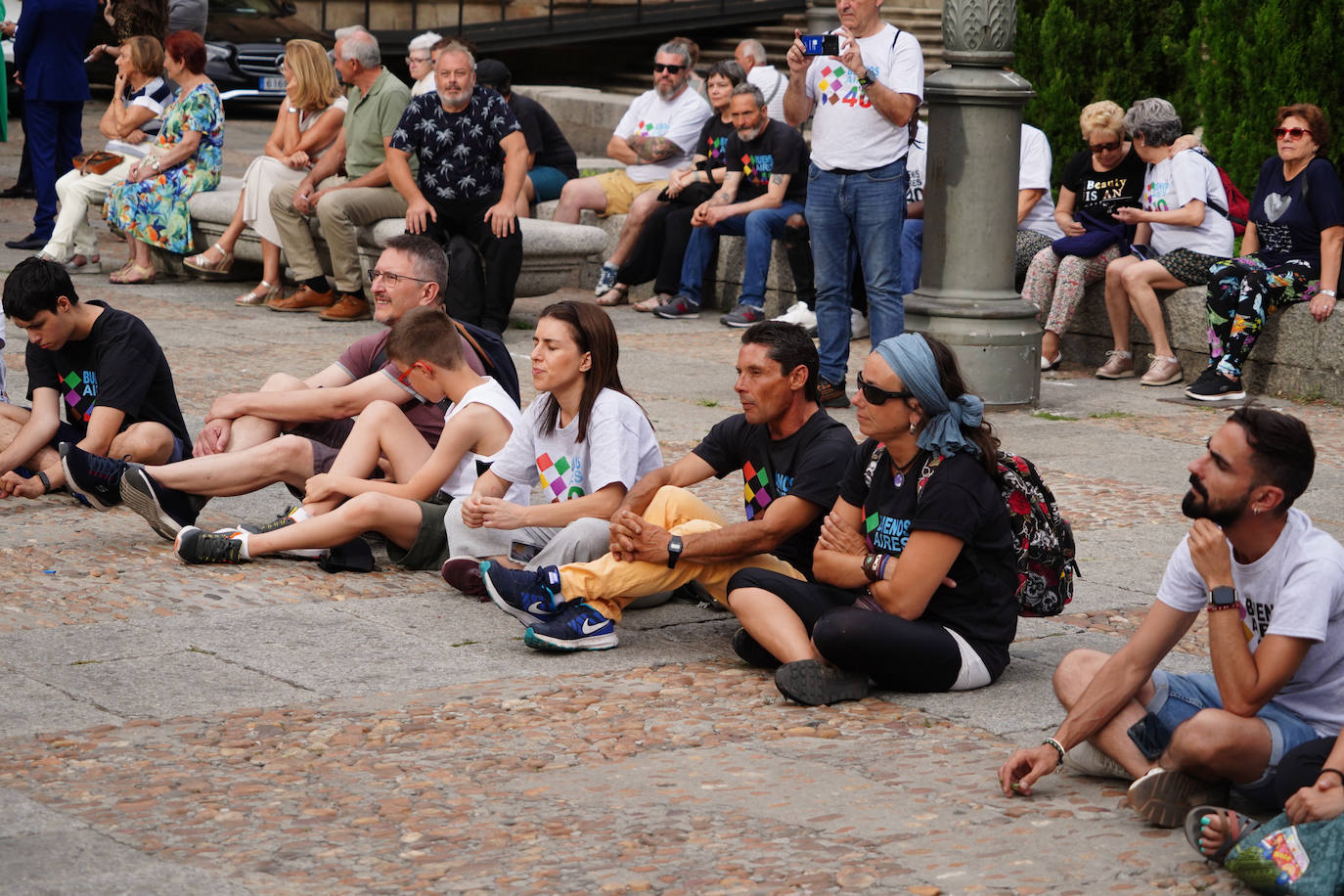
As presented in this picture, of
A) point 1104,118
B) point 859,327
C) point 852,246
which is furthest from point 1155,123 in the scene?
point 859,327

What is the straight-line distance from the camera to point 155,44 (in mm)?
13109

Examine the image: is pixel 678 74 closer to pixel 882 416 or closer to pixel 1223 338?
pixel 1223 338

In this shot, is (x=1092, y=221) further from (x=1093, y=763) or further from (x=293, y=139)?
(x=1093, y=763)

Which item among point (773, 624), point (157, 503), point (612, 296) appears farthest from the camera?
point (612, 296)

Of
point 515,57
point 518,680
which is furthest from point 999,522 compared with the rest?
point 515,57

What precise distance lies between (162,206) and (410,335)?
7.18 m

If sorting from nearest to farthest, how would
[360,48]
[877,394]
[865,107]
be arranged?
[877,394], [865,107], [360,48]

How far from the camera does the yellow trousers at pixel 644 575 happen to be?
5.51 meters

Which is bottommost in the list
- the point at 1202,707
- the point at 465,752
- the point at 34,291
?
the point at 465,752

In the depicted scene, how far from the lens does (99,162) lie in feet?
43.3

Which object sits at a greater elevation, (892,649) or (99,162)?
(99,162)

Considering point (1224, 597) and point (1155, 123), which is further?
point (1155, 123)

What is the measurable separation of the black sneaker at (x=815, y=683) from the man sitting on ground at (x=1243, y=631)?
0.82 meters

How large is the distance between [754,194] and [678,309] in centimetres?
93
